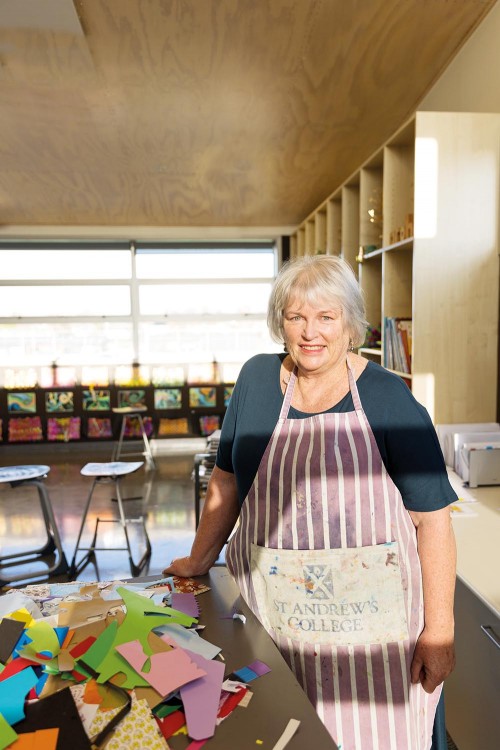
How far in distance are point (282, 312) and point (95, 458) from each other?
6.27 meters

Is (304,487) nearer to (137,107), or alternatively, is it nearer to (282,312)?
(282,312)

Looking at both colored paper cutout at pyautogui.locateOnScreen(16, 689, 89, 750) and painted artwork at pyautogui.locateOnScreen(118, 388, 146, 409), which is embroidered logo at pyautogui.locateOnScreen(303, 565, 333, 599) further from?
painted artwork at pyautogui.locateOnScreen(118, 388, 146, 409)

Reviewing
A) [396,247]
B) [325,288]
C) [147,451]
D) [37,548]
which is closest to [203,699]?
[325,288]

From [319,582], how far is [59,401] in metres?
7.16

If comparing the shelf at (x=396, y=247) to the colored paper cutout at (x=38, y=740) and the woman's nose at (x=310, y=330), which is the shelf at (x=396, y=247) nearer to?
the woman's nose at (x=310, y=330)

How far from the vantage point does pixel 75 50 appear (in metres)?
3.22

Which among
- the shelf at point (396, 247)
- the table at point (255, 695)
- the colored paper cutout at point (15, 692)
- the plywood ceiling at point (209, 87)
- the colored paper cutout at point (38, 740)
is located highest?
the plywood ceiling at point (209, 87)

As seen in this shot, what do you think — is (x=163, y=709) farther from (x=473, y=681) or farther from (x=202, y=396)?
(x=202, y=396)

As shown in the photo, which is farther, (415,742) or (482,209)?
(482,209)

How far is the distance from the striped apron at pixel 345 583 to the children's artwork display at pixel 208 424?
6.60m

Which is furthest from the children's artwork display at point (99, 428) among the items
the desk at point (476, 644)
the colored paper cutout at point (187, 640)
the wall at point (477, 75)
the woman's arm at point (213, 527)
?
the colored paper cutout at point (187, 640)

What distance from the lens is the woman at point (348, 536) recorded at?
1251mm

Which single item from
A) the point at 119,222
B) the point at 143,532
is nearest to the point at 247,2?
the point at 143,532

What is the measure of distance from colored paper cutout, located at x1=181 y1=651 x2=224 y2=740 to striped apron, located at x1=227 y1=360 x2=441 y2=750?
30 centimetres
